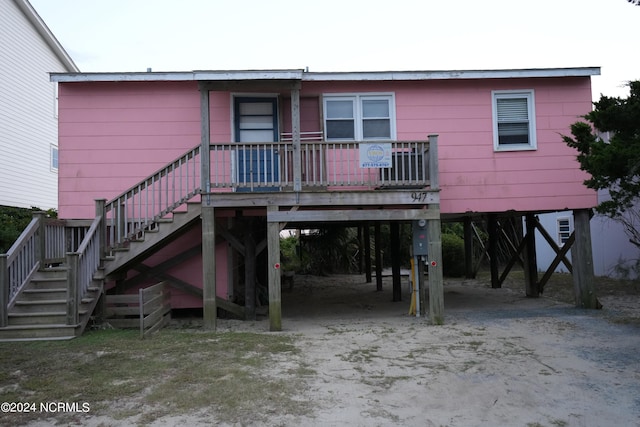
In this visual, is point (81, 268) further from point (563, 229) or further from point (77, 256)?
point (563, 229)

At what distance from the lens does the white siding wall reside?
16.9 meters

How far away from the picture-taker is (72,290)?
7.87 m

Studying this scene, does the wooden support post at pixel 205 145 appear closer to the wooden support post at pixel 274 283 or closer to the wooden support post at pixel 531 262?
the wooden support post at pixel 274 283

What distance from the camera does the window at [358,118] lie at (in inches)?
404

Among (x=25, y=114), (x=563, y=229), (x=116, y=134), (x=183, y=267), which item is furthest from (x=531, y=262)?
(x=25, y=114)

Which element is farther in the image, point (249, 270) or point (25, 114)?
point (25, 114)

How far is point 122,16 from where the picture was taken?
16.5 metres

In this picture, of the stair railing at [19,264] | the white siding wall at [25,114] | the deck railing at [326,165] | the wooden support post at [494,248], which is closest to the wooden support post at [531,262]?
the wooden support post at [494,248]

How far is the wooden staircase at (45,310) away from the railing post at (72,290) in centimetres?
13

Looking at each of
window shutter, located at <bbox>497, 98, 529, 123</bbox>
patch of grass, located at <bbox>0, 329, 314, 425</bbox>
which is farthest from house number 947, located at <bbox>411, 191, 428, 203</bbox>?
patch of grass, located at <bbox>0, 329, 314, 425</bbox>

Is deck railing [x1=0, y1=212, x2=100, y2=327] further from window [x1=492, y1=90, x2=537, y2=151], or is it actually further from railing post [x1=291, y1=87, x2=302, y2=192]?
window [x1=492, y1=90, x2=537, y2=151]

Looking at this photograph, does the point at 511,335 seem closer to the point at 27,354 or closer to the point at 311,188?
the point at 311,188

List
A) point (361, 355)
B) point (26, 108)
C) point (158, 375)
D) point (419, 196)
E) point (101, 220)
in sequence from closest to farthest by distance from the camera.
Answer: point (158, 375) → point (361, 355) → point (101, 220) → point (419, 196) → point (26, 108)

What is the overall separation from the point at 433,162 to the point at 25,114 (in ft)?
54.2
